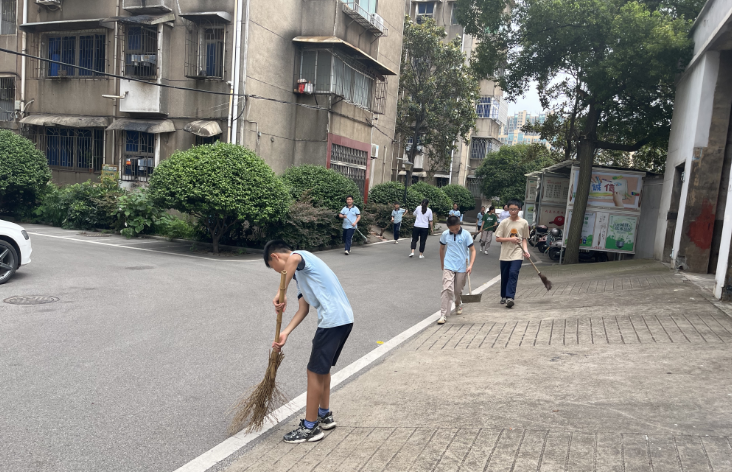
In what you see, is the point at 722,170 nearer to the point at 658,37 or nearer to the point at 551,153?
the point at 658,37

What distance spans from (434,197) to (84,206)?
59.8 feet

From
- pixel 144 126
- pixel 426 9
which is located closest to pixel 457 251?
pixel 144 126

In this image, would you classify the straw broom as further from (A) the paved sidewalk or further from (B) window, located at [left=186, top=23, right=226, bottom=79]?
(B) window, located at [left=186, top=23, right=226, bottom=79]

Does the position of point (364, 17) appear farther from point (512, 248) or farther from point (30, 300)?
point (30, 300)

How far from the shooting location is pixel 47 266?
1133 centimetres

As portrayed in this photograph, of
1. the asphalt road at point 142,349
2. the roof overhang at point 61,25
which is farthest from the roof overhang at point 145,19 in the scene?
the asphalt road at point 142,349

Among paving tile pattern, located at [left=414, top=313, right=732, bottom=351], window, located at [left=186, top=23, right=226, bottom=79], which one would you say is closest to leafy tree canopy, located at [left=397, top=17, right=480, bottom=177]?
window, located at [left=186, top=23, right=226, bottom=79]

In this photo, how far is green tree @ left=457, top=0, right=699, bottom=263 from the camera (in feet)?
46.7

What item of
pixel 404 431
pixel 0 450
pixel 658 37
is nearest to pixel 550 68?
pixel 658 37

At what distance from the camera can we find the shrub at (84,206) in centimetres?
1872

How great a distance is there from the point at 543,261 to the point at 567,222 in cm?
169

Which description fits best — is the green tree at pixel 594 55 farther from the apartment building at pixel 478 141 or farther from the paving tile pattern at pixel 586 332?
the apartment building at pixel 478 141

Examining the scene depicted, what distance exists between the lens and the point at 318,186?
17.7 meters

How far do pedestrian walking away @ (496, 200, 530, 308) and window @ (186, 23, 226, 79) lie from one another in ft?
44.4
